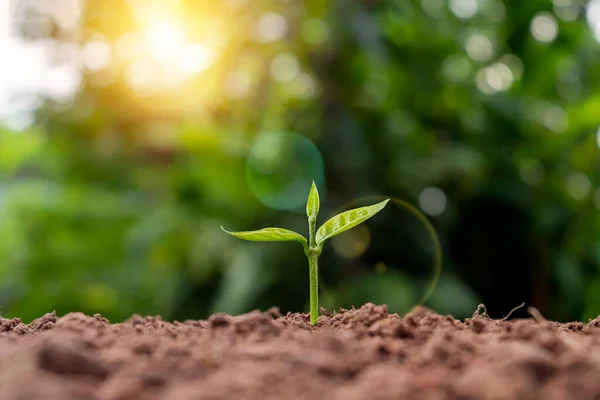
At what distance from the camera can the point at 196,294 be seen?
337 centimetres

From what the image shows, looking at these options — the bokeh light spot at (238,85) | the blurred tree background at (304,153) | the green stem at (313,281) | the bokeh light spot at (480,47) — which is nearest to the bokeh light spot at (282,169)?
the blurred tree background at (304,153)

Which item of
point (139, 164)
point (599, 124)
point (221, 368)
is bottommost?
point (221, 368)

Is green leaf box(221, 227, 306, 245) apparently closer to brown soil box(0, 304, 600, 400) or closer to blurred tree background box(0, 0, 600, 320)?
brown soil box(0, 304, 600, 400)

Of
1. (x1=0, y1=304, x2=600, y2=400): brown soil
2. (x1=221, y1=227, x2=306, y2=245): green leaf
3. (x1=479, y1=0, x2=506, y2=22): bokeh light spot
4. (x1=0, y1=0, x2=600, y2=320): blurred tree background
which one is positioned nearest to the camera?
(x1=0, y1=304, x2=600, y2=400): brown soil

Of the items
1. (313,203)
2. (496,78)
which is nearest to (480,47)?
(496,78)

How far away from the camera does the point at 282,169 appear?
3352mm

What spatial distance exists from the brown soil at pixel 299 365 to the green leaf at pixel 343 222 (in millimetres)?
128

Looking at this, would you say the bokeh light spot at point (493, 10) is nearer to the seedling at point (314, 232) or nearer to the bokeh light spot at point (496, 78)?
the bokeh light spot at point (496, 78)

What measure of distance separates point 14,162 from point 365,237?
331 centimetres

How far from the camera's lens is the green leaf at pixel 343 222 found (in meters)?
0.74

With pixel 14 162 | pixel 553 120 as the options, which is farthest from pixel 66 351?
pixel 14 162

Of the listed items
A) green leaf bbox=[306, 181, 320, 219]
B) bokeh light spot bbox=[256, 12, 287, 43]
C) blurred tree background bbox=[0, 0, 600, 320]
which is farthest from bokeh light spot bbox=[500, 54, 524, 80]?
green leaf bbox=[306, 181, 320, 219]

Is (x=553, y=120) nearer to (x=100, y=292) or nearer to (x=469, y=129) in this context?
(x=469, y=129)

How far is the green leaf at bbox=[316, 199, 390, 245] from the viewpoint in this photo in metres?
0.74
